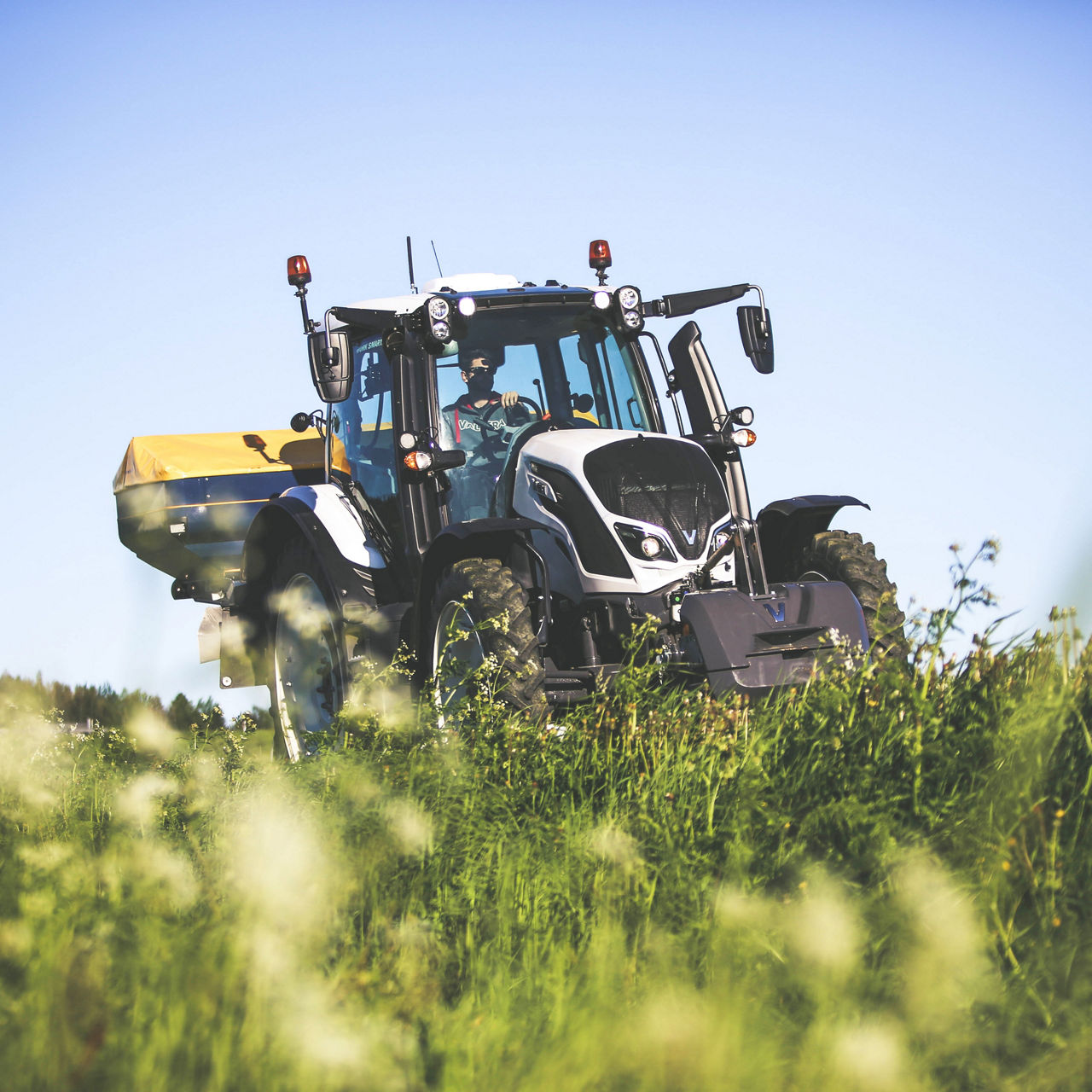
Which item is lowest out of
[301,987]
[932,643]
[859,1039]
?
[859,1039]

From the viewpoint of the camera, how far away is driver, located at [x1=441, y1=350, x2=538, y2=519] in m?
5.99

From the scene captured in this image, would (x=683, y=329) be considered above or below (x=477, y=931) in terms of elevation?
above

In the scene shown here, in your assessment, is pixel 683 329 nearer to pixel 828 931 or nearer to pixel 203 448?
pixel 203 448

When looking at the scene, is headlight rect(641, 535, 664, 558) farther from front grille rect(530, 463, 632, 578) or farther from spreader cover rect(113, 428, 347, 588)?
spreader cover rect(113, 428, 347, 588)

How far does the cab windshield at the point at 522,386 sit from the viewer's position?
6.00 meters

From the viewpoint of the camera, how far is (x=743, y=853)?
9.59 ft

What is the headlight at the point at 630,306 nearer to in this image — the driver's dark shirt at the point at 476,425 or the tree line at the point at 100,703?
the driver's dark shirt at the point at 476,425

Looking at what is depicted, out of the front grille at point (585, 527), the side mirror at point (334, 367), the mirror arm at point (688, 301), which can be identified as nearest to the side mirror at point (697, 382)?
the mirror arm at point (688, 301)

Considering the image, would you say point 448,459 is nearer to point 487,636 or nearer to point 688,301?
point 487,636

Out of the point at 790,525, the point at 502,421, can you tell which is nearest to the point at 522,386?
the point at 502,421

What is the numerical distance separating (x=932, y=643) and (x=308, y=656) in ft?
13.4

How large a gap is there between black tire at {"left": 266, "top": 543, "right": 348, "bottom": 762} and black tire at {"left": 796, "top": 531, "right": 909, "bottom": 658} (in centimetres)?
229

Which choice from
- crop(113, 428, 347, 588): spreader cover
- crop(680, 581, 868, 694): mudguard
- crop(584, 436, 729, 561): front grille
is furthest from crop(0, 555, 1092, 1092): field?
crop(113, 428, 347, 588): spreader cover

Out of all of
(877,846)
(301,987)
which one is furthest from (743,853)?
(301,987)
